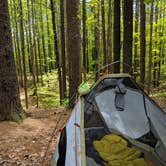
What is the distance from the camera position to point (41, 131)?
555 cm

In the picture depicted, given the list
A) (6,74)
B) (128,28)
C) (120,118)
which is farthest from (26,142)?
(128,28)

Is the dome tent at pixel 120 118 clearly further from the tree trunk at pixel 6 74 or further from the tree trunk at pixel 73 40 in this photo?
the tree trunk at pixel 73 40

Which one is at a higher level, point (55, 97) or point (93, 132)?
point (93, 132)

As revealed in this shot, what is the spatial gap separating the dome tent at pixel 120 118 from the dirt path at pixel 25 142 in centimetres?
90

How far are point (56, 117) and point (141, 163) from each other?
3.81 m

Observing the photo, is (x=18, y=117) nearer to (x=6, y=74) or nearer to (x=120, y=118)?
(x=6, y=74)

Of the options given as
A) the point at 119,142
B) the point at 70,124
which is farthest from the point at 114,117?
the point at 70,124

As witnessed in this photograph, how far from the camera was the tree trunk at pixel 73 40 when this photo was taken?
720 cm

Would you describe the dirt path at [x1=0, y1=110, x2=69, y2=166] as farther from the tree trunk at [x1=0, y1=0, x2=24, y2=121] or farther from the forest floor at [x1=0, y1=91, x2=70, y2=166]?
the tree trunk at [x1=0, y1=0, x2=24, y2=121]

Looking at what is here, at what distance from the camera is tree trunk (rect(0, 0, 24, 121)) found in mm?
5469

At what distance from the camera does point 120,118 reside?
3816 millimetres

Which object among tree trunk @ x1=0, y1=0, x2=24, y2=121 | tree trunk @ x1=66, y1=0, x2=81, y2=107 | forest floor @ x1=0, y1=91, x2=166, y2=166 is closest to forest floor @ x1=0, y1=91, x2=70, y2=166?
forest floor @ x1=0, y1=91, x2=166, y2=166

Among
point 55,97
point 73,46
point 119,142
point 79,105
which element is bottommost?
point 55,97

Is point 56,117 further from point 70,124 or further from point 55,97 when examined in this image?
point 55,97
